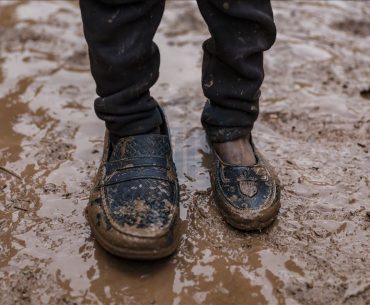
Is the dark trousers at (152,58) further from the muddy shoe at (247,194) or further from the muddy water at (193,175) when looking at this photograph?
the muddy water at (193,175)

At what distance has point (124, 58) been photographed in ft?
4.09

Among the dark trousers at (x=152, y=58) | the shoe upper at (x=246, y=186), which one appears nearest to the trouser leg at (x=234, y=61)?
the dark trousers at (x=152, y=58)

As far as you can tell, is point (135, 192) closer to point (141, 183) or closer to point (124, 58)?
point (141, 183)

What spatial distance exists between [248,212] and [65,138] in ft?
2.51

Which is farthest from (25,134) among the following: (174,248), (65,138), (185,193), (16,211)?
(174,248)

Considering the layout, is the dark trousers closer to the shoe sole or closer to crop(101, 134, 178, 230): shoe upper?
crop(101, 134, 178, 230): shoe upper

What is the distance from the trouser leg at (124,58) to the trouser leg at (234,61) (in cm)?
16

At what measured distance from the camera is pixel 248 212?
1.28 m

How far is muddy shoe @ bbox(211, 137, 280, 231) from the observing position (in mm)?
1286

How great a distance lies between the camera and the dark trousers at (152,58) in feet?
4.02

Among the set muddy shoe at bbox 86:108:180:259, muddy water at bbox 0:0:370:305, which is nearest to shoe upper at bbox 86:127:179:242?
muddy shoe at bbox 86:108:180:259

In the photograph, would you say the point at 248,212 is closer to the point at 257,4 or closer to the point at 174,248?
the point at 174,248

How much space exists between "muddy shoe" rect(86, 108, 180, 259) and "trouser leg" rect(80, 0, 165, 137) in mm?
69

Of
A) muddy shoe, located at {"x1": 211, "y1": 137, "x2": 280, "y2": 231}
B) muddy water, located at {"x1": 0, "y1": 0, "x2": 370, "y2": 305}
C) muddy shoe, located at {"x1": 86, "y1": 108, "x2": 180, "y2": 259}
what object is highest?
muddy shoe, located at {"x1": 86, "y1": 108, "x2": 180, "y2": 259}
